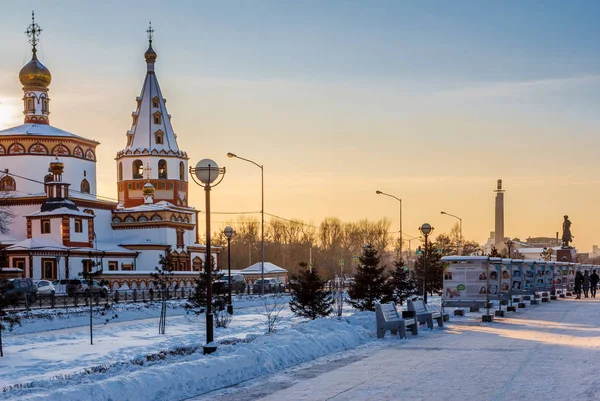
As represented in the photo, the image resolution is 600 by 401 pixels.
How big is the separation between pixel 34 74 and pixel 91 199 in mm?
11843

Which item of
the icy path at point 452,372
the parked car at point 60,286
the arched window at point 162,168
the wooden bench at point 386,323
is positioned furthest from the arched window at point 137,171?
the icy path at point 452,372

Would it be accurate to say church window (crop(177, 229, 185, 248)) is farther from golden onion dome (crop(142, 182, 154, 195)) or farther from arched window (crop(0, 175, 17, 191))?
arched window (crop(0, 175, 17, 191))

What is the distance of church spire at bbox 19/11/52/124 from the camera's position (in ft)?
214

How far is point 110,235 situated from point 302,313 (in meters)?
45.4

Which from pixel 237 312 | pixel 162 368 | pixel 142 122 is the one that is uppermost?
pixel 142 122

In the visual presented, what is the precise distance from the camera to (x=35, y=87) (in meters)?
66.2

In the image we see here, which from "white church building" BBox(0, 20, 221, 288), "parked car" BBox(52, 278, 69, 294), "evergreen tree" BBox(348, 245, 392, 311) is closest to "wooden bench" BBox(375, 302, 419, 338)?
"evergreen tree" BBox(348, 245, 392, 311)

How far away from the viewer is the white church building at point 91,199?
192ft

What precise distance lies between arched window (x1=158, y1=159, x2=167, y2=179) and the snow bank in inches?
2213

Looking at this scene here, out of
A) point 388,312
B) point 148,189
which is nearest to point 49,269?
point 148,189

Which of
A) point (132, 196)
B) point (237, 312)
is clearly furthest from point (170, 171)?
point (237, 312)

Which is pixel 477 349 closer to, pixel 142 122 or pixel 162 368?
pixel 162 368

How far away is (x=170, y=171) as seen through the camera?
72.6 meters

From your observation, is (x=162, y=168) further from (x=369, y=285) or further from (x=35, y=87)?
(x=369, y=285)
